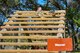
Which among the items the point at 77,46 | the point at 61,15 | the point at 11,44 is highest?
the point at 61,15

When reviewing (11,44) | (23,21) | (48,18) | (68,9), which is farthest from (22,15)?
(68,9)

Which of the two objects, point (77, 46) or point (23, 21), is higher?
point (23, 21)

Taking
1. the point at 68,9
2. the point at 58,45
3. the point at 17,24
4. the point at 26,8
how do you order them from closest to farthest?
the point at 58,45, the point at 17,24, the point at 68,9, the point at 26,8

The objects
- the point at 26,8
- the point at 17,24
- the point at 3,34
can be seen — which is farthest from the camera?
the point at 26,8

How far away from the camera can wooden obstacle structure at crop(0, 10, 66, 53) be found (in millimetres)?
7414

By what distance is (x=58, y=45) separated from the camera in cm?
487

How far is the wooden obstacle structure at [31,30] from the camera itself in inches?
292

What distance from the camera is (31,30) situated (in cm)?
851

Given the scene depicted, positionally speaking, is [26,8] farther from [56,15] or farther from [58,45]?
[58,45]

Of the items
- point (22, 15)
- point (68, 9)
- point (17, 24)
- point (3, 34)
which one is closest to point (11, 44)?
point (3, 34)

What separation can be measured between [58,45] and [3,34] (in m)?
3.61

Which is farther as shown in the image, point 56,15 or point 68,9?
point 68,9

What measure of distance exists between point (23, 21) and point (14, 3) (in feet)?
16.2

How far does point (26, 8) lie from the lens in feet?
47.9
